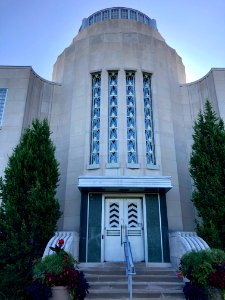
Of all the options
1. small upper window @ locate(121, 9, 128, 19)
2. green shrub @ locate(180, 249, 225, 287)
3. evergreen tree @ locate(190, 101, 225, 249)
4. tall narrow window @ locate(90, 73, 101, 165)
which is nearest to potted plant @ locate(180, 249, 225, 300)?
green shrub @ locate(180, 249, 225, 287)

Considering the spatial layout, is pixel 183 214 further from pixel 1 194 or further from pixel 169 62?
pixel 169 62

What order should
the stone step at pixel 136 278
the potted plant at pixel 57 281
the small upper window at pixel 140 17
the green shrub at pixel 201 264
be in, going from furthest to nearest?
the small upper window at pixel 140 17 → the stone step at pixel 136 278 → the green shrub at pixel 201 264 → the potted plant at pixel 57 281

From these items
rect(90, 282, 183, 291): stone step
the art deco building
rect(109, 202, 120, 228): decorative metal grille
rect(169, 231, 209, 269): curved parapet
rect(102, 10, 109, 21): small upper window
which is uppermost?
rect(102, 10, 109, 21): small upper window

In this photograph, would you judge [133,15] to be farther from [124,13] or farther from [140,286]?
[140,286]

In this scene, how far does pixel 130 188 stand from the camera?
9.84 m

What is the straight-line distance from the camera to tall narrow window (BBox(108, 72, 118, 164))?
11191 mm

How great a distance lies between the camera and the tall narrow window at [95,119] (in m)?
11.4

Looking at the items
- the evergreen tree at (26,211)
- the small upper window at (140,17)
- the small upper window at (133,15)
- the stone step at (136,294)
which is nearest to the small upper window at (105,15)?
the small upper window at (133,15)

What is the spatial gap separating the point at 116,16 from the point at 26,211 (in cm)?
1294

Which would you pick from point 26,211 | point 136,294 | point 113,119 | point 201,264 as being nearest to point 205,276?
point 201,264

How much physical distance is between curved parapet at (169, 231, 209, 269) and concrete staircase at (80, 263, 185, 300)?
0.49 metres

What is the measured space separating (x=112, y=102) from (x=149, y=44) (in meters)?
4.29

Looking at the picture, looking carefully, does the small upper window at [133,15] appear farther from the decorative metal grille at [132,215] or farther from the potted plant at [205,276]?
the potted plant at [205,276]

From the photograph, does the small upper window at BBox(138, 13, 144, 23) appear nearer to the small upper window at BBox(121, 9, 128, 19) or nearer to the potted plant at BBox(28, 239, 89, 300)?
the small upper window at BBox(121, 9, 128, 19)
